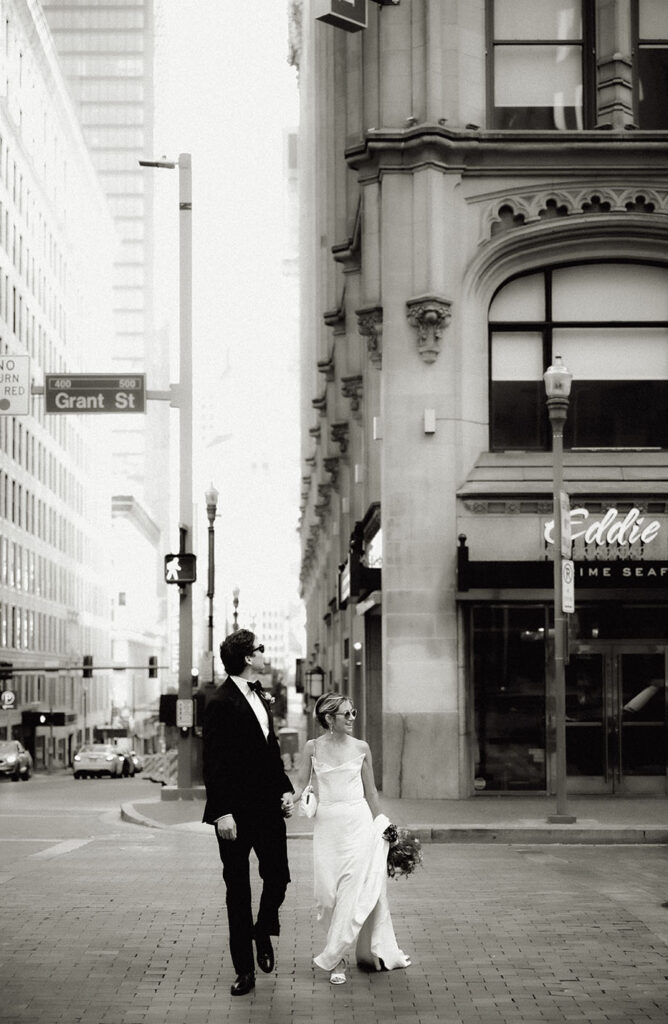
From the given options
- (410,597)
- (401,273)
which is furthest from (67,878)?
(401,273)

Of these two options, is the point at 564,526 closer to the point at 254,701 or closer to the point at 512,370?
the point at 512,370

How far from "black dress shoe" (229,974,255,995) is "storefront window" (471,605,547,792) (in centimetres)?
1535

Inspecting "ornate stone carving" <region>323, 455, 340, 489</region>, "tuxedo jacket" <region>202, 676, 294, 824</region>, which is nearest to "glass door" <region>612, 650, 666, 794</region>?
"tuxedo jacket" <region>202, 676, 294, 824</region>

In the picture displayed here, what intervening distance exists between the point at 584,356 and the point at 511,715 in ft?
19.7

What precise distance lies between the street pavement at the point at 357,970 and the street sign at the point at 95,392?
1086 centimetres

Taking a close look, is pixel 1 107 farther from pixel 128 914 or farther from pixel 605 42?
pixel 128 914

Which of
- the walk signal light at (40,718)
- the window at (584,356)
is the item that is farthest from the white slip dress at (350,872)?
the walk signal light at (40,718)

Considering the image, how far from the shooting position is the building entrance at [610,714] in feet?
77.7

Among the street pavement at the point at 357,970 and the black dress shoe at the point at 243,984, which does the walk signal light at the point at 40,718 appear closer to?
the street pavement at the point at 357,970

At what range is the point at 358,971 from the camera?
946 cm

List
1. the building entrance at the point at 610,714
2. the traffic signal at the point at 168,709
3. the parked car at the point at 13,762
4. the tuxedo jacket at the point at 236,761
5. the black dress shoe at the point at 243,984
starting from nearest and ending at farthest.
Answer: the black dress shoe at the point at 243,984, the tuxedo jacket at the point at 236,761, the building entrance at the point at 610,714, the traffic signal at the point at 168,709, the parked car at the point at 13,762

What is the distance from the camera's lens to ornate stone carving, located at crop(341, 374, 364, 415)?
1299 inches

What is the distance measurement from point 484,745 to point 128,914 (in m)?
12.6

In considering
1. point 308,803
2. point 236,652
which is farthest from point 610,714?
point 236,652
